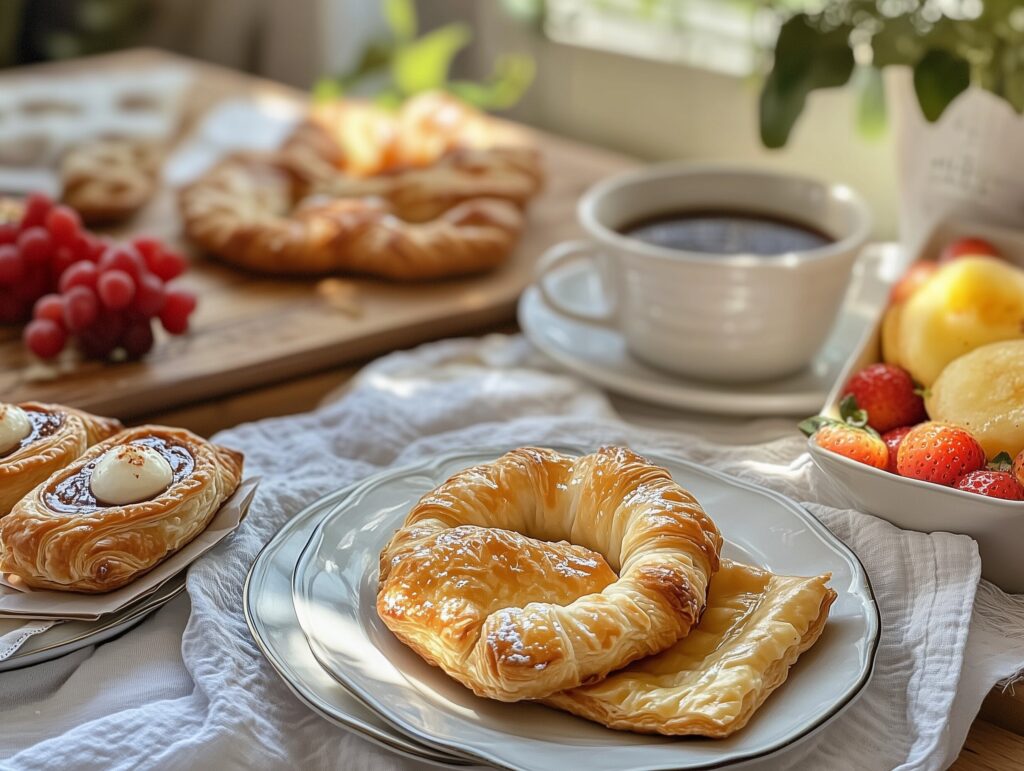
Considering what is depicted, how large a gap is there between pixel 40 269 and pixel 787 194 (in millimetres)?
805

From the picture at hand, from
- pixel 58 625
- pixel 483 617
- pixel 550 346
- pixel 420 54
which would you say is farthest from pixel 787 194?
pixel 420 54

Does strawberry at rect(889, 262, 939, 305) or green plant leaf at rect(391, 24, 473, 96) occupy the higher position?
strawberry at rect(889, 262, 939, 305)

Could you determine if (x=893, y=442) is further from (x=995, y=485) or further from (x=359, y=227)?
(x=359, y=227)

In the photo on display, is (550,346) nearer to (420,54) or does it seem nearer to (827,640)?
(827,640)

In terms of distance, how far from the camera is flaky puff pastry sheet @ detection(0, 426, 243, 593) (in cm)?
70

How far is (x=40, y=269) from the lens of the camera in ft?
3.95

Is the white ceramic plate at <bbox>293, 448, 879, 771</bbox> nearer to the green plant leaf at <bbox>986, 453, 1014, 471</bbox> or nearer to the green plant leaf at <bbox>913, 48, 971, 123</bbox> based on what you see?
the green plant leaf at <bbox>986, 453, 1014, 471</bbox>

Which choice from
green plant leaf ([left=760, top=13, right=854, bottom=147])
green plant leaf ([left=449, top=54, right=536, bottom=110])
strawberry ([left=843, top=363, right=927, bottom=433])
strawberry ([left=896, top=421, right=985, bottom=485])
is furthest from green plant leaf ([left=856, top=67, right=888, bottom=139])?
green plant leaf ([left=449, top=54, right=536, bottom=110])

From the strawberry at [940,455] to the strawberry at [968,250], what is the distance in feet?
0.99

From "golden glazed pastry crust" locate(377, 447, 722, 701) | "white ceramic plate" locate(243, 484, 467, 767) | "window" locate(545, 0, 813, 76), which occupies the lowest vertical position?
"white ceramic plate" locate(243, 484, 467, 767)

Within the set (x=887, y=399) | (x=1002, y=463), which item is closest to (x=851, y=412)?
(x=887, y=399)

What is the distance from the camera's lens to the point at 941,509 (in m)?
0.76

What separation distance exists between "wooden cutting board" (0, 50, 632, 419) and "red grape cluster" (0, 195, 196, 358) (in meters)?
0.03

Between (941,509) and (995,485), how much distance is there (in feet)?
0.12
